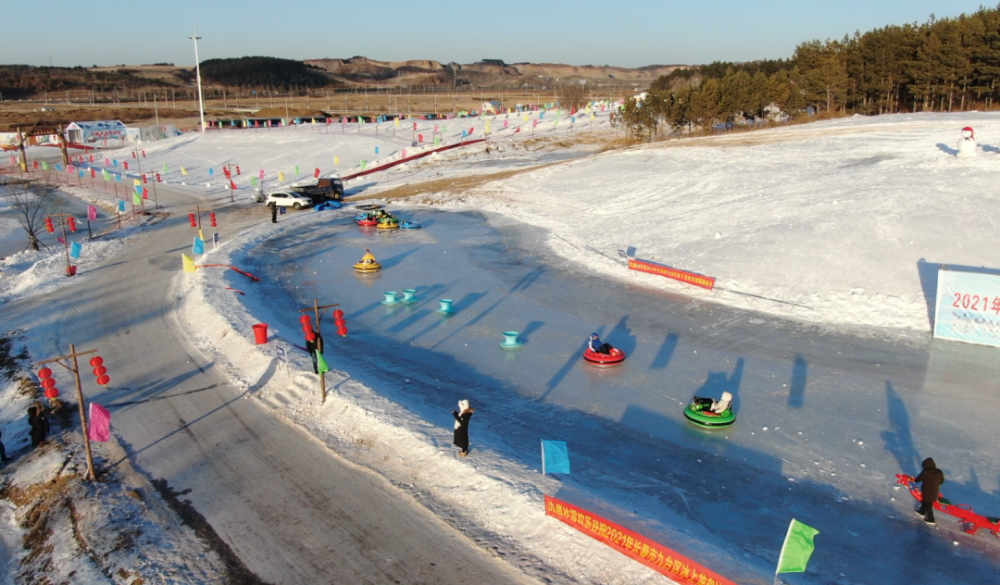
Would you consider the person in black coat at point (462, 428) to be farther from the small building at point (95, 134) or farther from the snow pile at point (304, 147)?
the small building at point (95, 134)

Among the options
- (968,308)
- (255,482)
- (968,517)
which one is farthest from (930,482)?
(255,482)

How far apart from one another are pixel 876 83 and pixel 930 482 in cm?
5704

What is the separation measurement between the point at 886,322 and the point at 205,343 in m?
19.2

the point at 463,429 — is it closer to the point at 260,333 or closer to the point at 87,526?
the point at 87,526

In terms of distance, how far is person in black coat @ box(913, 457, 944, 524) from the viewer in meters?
10.3

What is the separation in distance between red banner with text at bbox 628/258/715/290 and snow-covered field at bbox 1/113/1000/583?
0.43m

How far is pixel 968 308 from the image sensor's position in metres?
18.1

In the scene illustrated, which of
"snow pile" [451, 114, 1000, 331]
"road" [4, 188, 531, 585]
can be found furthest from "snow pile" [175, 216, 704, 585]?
"snow pile" [451, 114, 1000, 331]

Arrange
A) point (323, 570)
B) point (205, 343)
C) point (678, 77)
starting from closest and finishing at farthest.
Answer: point (323, 570), point (205, 343), point (678, 77)

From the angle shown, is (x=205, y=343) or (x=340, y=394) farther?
(x=205, y=343)

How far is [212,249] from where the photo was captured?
31.0m

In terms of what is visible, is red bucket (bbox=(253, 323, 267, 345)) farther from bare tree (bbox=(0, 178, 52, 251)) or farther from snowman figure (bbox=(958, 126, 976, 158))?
snowman figure (bbox=(958, 126, 976, 158))

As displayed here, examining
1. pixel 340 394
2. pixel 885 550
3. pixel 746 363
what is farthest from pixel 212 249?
pixel 885 550

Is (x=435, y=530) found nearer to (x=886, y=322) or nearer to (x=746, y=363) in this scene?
(x=746, y=363)
